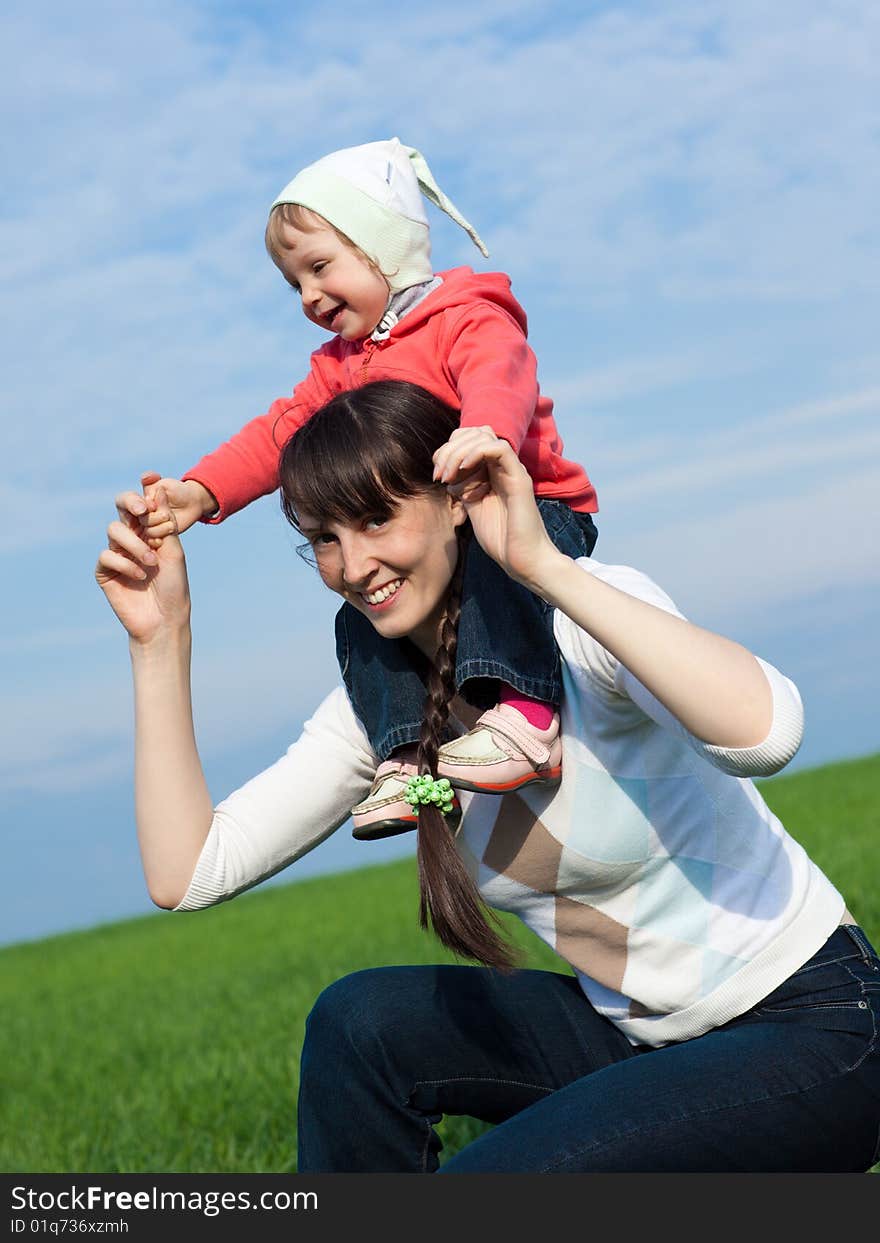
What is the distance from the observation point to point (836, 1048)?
253cm

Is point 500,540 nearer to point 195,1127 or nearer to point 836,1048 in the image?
point 836,1048

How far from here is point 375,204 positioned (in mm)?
3535

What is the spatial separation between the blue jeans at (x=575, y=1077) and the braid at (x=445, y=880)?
0.30 m

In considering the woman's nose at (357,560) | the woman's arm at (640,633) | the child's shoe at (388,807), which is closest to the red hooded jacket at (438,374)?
the woman's nose at (357,560)

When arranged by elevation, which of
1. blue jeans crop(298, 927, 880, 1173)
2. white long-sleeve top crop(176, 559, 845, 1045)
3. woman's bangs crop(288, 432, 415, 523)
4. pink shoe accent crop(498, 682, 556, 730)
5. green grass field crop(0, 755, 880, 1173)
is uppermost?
woman's bangs crop(288, 432, 415, 523)

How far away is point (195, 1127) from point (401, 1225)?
10.7 feet

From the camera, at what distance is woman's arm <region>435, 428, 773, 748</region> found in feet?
7.30

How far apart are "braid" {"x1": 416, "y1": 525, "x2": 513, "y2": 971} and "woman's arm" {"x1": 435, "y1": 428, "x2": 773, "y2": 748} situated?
1.43 ft

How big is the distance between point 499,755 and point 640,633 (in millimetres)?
437

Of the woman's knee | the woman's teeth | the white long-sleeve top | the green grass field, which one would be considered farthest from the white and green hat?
the green grass field

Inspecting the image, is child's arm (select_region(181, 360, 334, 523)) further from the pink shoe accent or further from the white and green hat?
the pink shoe accent

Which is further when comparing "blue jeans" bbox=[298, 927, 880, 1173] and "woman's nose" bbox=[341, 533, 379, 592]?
"woman's nose" bbox=[341, 533, 379, 592]

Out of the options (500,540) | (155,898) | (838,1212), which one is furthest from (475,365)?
(838,1212)

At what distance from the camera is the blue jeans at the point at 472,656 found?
2619 mm
